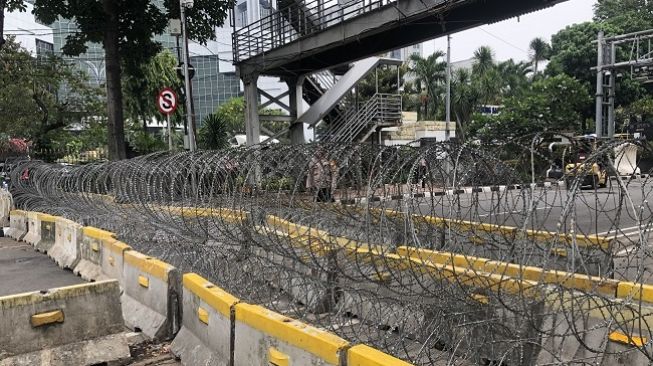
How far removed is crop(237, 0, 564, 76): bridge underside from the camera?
12.8m

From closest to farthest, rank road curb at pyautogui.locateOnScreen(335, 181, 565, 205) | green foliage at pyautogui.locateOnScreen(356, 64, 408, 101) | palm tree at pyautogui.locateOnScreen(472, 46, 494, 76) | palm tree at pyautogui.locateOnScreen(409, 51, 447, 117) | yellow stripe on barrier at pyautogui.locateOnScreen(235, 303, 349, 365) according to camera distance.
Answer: yellow stripe on barrier at pyautogui.locateOnScreen(235, 303, 349, 365)
road curb at pyautogui.locateOnScreen(335, 181, 565, 205)
green foliage at pyautogui.locateOnScreen(356, 64, 408, 101)
palm tree at pyautogui.locateOnScreen(409, 51, 447, 117)
palm tree at pyautogui.locateOnScreen(472, 46, 494, 76)

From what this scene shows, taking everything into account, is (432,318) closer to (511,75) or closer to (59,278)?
(59,278)

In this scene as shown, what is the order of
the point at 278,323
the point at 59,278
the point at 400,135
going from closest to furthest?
the point at 278,323
the point at 59,278
the point at 400,135

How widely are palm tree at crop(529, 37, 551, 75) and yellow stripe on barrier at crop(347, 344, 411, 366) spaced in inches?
1926

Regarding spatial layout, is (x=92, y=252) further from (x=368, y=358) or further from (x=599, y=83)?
(x=599, y=83)

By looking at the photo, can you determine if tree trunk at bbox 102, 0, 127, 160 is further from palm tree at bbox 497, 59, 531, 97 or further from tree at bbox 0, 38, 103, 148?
palm tree at bbox 497, 59, 531, 97

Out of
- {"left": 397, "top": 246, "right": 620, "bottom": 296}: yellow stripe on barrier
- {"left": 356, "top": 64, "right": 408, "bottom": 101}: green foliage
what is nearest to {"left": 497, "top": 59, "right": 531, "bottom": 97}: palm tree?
{"left": 356, "top": 64, "right": 408, "bottom": 101}: green foliage

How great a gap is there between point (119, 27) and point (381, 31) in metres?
8.59

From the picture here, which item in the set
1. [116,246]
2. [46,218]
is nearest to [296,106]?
[46,218]

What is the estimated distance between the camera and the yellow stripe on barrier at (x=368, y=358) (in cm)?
286

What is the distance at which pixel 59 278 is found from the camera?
7.67 meters

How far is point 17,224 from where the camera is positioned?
1105cm

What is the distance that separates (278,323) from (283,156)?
2324mm

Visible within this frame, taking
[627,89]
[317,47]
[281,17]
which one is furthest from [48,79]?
[627,89]
